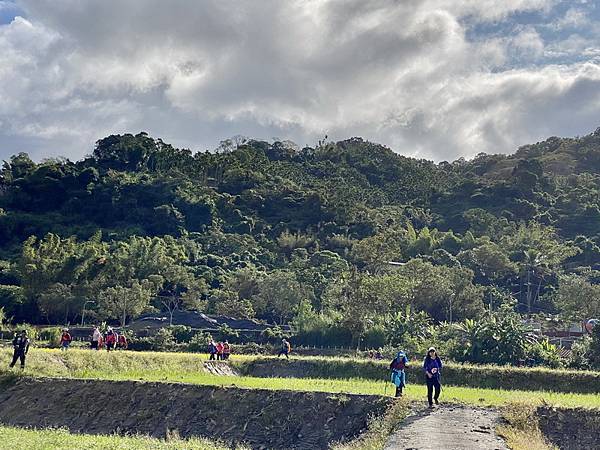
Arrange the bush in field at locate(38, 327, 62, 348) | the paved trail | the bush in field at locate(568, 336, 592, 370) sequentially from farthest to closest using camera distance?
1. the bush in field at locate(38, 327, 62, 348)
2. the bush in field at locate(568, 336, 592, 370)
3. the paved trail

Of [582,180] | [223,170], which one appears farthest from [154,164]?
[582,180]

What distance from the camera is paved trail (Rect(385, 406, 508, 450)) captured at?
1535cm

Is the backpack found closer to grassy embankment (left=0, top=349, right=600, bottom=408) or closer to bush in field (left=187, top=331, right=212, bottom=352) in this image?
grassy embankment (left=0, top=349, right=600, bottom=408)

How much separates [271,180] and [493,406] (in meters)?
88.0

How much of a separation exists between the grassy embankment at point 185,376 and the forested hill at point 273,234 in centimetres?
1849

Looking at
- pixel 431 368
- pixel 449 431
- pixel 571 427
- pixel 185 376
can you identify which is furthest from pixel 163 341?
pixel 449 431

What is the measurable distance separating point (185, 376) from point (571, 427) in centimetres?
1593

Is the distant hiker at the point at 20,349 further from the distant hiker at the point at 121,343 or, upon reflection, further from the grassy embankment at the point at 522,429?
the grassy embankment at the point at 522,429

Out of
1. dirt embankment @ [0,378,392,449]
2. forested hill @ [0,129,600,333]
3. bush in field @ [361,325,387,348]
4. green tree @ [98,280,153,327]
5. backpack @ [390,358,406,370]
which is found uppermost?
forested hill @ [0,129,600,333]

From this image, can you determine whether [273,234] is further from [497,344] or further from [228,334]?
A: [497,344]

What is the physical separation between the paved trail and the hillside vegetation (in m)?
19.6

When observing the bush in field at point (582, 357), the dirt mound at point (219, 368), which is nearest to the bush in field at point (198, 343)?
the dirt mound at point (219, 368)

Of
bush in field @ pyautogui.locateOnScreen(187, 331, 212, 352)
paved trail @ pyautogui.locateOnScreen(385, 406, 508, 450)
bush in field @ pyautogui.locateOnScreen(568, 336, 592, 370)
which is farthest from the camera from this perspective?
bush in field @ pyautogui.locateOnScreen(187, 331, 212, 352)

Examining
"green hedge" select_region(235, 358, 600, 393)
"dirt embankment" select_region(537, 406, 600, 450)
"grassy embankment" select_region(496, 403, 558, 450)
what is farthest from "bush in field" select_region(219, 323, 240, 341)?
"grassy embankment" select_region(496, 403, 558, 450)
